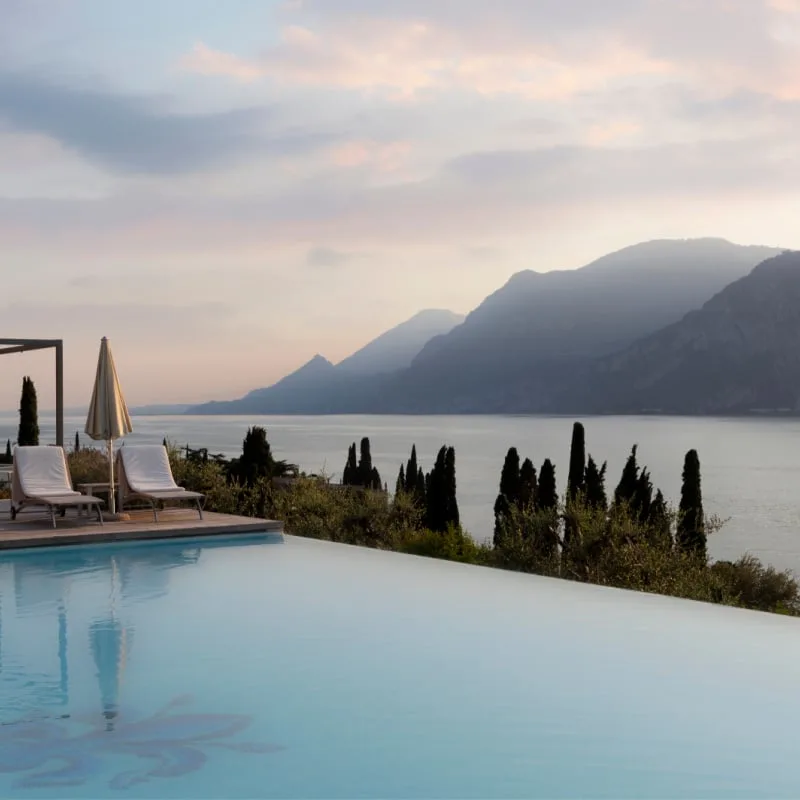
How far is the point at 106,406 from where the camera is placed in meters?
10.3

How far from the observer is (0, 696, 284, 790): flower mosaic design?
3998mm

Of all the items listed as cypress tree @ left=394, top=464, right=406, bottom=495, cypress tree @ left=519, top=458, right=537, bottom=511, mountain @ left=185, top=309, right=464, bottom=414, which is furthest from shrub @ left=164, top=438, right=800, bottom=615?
mountain @ left=185, top=309, right=464, bottom=414

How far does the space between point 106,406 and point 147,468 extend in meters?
0.93

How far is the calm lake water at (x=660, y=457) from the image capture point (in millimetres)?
82550

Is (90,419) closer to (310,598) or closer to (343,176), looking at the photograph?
(310,598)

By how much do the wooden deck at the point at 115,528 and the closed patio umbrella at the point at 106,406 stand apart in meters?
0.85

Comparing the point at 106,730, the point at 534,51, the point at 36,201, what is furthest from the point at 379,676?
the point at 36,201

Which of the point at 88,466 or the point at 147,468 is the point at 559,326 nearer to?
the point at 88,466

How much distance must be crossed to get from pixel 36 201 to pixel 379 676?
17.4m

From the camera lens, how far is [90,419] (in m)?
10.3

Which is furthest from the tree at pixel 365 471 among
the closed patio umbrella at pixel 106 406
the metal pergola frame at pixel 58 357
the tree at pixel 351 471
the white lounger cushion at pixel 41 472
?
the closed patio umbrella at pixel 106 406

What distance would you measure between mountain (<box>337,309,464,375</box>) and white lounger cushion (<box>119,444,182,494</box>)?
413 feet

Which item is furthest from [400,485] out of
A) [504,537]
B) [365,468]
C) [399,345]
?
[399,345]

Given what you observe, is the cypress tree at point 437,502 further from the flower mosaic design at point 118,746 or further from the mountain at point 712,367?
the mountain at point 712,367
